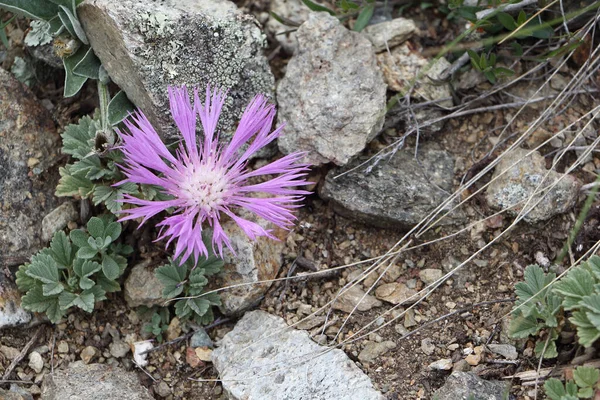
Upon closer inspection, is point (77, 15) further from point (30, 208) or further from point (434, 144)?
point (434, 144)

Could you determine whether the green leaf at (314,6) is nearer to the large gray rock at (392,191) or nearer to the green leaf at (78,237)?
→ the large gray rock at (392,191)

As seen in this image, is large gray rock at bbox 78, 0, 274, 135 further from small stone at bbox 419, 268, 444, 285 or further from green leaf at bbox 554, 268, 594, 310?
green leaf at bbox 554, 268, 594, 310

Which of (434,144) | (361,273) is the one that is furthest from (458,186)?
(361,273)

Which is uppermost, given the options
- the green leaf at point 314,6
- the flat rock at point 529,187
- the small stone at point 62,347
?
the green leaf at point 314,6

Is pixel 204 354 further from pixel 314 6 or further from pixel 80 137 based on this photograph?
pixel 314 6

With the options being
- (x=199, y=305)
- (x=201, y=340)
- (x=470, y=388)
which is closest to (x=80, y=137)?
(x=199, y=305)

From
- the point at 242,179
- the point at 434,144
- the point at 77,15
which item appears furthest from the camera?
the point at 434,144

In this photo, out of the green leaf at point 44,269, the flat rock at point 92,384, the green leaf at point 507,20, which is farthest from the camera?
the green leaf at point 507,20

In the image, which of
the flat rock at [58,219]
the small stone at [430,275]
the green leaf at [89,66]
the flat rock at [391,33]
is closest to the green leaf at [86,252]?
the flat rock at [58,219]
